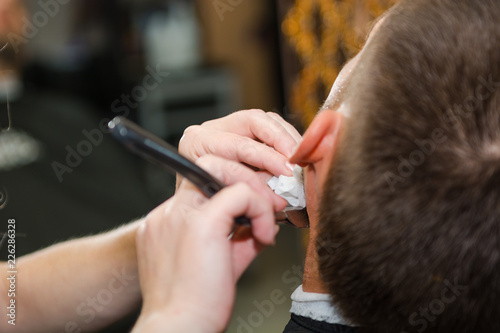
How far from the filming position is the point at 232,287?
0.70m

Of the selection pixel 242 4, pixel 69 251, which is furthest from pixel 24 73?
pixel 69 251

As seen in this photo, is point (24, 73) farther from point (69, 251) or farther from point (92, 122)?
point (69, 251)

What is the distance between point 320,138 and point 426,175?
16 cm

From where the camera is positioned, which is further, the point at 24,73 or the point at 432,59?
the point at 24,73

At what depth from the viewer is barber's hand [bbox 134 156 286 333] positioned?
675mm

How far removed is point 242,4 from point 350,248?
4022 millimetres

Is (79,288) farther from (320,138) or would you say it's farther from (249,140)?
(320,138)

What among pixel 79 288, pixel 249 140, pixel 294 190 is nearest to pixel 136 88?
pixel 79 288

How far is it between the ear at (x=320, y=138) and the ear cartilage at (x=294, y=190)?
0.20 feet

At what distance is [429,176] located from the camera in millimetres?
696

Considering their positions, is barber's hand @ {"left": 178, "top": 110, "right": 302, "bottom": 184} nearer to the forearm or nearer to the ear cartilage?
the ear cartilage

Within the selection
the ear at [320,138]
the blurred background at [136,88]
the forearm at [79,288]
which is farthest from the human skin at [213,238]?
the blurred background at [136,88]

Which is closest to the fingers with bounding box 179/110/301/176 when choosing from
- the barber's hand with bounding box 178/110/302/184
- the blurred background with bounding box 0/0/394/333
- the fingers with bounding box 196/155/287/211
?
the barber's hand with bounding box 178/110/302/184

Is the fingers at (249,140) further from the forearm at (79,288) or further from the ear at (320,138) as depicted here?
the forearm at (79,288)
